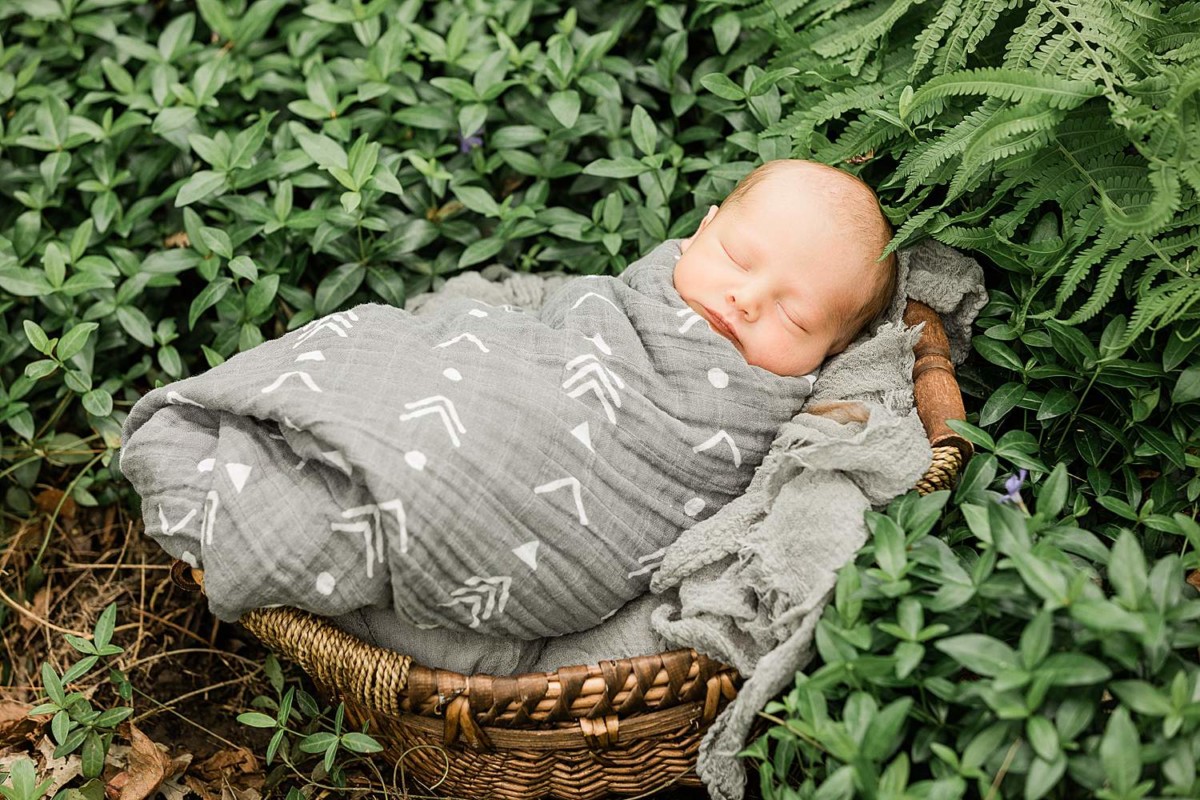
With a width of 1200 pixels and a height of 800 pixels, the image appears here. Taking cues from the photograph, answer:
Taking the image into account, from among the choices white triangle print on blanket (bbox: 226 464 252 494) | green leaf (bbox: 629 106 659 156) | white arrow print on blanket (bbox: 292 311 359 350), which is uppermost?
green leaf (bbox: 629 106 659 156)

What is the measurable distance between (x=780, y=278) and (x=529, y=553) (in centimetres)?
73

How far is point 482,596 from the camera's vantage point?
1.69 m

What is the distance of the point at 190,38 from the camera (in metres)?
2.61

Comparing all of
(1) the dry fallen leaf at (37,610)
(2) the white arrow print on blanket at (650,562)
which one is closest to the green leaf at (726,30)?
(2) the white arrow print on blanket at (650,562)

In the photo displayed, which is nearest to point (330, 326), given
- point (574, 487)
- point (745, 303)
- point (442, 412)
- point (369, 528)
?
point (442, 412)

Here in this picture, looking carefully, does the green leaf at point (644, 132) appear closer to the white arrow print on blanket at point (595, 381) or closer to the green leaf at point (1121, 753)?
the white arrow print on blanket at point (595, 381)

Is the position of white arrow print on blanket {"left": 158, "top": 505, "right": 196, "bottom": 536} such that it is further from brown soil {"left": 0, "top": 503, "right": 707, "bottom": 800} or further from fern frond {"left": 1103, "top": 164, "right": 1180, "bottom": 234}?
fern frond {"left": 1103, "top": 164, "right": 1180, "bottom": 234}

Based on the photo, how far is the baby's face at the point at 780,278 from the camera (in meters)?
1.95

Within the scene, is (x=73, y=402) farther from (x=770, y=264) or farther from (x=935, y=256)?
(x=935, y=256)

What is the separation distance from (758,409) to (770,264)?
0.29 m

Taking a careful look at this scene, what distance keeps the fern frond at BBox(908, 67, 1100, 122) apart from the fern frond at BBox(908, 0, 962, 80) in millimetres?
139

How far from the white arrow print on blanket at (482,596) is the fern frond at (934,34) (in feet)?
4.09

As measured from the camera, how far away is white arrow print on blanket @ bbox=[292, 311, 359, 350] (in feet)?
6.08

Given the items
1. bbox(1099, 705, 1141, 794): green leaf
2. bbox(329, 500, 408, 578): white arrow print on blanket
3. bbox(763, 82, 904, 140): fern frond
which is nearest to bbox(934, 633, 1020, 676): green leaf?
bbox(1099, 705, 1141, 794): green leaf
